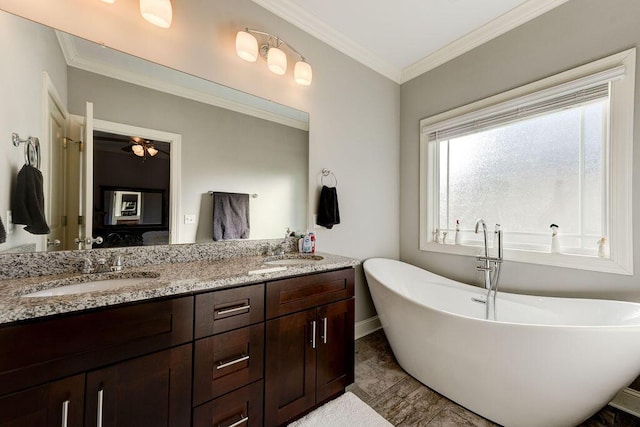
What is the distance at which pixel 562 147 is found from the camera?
1.84 metres

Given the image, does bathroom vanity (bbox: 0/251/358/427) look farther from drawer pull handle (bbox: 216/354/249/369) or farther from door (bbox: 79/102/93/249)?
door (bbox: 79/102/93/249)

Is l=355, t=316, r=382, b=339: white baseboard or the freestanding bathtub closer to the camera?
the freestanding bathtub

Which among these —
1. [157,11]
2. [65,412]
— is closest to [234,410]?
[65,412]

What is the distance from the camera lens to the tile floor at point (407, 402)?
1.42 meters

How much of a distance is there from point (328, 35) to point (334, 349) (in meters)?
2.41

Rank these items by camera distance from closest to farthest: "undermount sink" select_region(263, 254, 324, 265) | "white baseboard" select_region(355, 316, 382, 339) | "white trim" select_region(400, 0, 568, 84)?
"undermount sink" select_region(263, 254, 324, 265)
"white trim" select_region(400, 0, 568, 84)
"white baseboard" select_region(355, 316, 382, 339)

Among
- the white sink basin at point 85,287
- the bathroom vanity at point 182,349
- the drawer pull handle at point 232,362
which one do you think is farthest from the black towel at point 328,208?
the white sink basin at point 85,287

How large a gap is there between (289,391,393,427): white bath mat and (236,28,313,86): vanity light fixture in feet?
7.26

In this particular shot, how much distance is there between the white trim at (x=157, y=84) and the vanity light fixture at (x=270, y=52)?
0.97ft

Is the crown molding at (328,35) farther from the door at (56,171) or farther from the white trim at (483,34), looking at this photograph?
the door at (56,171)

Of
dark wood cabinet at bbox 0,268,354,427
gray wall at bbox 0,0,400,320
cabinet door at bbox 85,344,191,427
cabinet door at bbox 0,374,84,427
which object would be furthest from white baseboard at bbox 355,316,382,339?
cabinet door at bbox 0,374,84,427

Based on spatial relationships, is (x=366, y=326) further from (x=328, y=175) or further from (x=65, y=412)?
(x=65, y=412)

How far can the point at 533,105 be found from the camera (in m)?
1.88

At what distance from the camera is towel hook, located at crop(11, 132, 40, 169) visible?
108 cm
